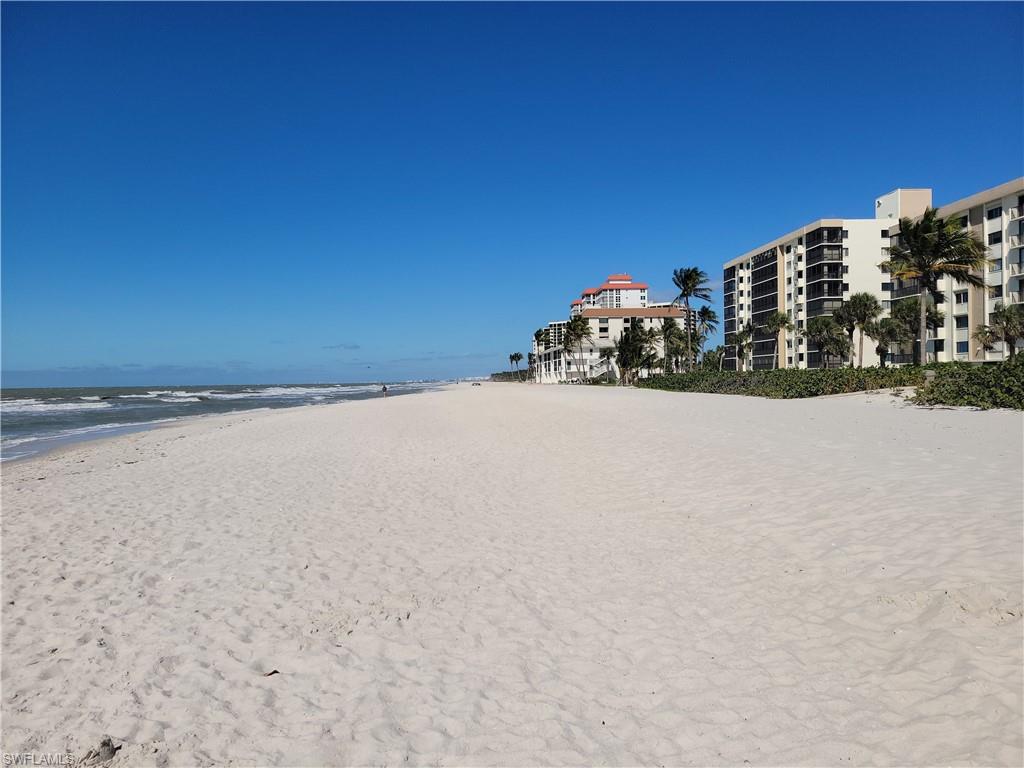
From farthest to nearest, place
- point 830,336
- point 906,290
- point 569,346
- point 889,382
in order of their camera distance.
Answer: point 569,346, point 906,290, point 830,336, point 889,382

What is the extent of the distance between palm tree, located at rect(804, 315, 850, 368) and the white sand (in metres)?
67.6

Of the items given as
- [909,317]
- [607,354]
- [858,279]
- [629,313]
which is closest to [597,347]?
[607,354]

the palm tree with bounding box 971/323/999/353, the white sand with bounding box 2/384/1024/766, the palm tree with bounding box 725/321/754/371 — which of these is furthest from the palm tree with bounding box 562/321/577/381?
the white sand with bounding box 2/384/1024/766

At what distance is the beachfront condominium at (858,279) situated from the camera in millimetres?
54375

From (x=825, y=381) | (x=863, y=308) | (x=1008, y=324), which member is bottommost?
(x=825, y=381)

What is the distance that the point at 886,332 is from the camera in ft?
216

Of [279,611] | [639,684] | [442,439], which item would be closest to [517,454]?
[442,439]

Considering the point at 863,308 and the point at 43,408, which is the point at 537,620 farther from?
the point at 863,308

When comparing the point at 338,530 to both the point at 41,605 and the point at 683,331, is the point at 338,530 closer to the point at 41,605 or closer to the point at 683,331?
the point at 41,605

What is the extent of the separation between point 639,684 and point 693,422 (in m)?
16.0

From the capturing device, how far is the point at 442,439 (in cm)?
1784

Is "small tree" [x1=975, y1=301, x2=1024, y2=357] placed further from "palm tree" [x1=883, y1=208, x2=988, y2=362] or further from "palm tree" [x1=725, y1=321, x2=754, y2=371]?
"palm tree" [x1=725, y1=321, x2=754, y2=371]

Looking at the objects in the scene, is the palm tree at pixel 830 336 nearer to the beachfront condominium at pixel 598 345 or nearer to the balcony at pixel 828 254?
the balcony at pixel 828 254

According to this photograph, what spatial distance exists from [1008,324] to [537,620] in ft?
201
